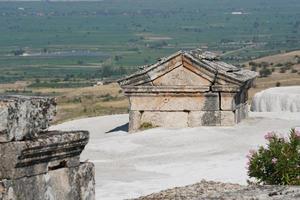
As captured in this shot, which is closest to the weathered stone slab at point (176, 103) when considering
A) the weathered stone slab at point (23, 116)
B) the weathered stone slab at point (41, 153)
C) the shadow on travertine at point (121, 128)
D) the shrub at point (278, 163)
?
the shadow on travertine at point (121, 128)

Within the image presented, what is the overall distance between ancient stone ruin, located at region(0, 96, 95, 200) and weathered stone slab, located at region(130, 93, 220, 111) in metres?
12.2

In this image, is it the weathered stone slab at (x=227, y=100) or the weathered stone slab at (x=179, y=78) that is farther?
the weathered stone slab at (x=179, y=78)

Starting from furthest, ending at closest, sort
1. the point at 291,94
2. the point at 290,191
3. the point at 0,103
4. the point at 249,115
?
1. the point at 291,94
2. the point at 249,115
3. the point at 290,191
4. the point at 0,103

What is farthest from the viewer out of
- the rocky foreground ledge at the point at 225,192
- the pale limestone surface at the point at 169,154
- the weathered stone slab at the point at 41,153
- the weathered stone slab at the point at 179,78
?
the weathered stone slab at the point at 179,78

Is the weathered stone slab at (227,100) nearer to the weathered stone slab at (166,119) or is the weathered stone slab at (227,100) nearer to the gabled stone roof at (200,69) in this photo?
the gabled stone roof at (200,69)

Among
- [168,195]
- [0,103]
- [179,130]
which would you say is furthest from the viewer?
[179,130]

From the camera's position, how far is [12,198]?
7043 millimetres

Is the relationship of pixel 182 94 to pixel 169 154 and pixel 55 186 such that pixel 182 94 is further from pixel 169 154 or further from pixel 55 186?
pixel 55 186

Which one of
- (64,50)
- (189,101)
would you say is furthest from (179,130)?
(64,50)

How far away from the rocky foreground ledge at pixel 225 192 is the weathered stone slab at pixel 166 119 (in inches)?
253

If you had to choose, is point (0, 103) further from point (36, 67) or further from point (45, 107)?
point (36, 67)

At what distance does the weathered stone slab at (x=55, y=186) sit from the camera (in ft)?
23.1

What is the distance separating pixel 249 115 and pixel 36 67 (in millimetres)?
130898

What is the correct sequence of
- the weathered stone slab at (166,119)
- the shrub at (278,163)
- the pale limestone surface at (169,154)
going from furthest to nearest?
the weathered stone slab at (166,119), the pale limestone surface at (169,154), the shrub at (278,163)
